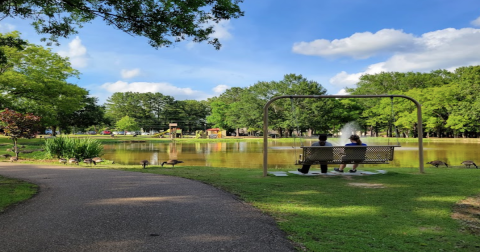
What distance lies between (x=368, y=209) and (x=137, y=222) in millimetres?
3514

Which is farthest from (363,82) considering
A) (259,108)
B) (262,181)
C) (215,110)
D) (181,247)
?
(181,247)

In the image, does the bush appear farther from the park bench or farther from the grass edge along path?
the park bench

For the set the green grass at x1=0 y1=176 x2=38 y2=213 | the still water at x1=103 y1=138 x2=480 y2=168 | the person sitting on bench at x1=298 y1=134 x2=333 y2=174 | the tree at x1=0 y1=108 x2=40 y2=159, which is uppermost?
the tree at x1=0 y1=108 x2=40 y2=159

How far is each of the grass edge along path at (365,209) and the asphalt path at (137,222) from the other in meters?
0.44

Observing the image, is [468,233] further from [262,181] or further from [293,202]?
[262,181]

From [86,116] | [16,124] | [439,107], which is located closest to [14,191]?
[16,124]

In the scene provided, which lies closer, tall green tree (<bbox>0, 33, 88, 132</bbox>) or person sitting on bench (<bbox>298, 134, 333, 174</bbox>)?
person sitting on bench (<bbox>298, 134, 333, 174</bbox>)

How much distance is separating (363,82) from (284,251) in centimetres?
7960

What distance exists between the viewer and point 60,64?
31.3m

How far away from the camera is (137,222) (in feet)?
14.4

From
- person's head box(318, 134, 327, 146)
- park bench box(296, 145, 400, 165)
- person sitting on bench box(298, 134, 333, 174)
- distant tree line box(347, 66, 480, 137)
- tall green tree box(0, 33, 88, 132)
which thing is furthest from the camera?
distant tree line box(347, 66, 480, 137)

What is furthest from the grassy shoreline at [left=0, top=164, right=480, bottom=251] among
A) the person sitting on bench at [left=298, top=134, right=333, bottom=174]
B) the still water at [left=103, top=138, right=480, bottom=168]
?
the still water at [left=103, top=138, right=480, bottom=168]

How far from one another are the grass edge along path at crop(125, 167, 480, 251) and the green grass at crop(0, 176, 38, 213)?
3.77m

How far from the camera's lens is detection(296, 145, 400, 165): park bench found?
27.6 ft
